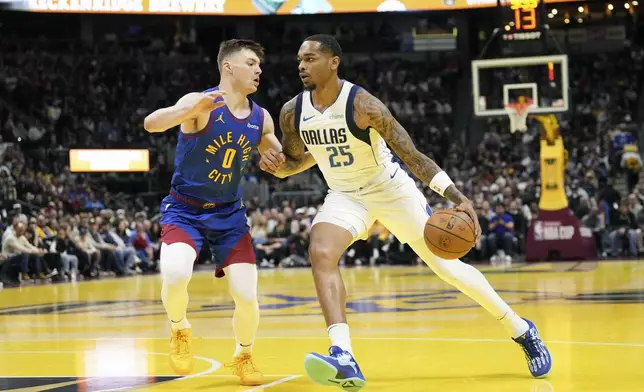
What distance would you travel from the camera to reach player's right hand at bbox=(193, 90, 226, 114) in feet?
21.1

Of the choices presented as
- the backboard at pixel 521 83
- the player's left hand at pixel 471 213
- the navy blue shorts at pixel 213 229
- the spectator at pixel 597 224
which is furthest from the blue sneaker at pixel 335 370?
the spectator at pixel 597 224

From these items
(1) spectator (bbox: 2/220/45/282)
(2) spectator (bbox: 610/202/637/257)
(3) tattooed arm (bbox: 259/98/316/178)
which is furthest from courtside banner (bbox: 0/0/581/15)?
(3) tattooed arm (bbox: 259/98/316/178)

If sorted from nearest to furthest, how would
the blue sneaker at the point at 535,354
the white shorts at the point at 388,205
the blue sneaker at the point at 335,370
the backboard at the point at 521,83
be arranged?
the blue sneaker at the point at 335,370 → the blue sneaker at the point at 535,354 → the white shorts at the point at 388,205 → the backboard at the point at 521,83

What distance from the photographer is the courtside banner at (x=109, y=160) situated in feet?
92.7

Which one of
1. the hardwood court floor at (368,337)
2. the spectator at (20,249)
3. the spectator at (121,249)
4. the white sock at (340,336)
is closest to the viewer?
the white sock at (340,336)

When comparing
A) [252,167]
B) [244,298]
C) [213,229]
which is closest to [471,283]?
[244,298]

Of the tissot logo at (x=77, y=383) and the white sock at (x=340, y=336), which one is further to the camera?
the tissot logo at (x=77, y=383)

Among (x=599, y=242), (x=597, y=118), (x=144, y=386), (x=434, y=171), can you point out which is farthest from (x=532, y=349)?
(x=597, y=118)

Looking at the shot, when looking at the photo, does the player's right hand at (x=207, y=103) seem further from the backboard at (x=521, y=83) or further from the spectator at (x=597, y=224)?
the spectator at (x=597, y=224)

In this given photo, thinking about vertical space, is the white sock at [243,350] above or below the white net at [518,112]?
below

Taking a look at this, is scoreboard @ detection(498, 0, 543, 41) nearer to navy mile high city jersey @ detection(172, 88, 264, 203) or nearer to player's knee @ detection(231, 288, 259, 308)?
navy mile high city jersey @ detection(172, 88, 264, 203)

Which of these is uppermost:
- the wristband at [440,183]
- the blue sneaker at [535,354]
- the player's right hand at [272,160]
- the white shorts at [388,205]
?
the player's right hand at [272,160]

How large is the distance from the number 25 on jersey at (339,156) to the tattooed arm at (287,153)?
0.23 m

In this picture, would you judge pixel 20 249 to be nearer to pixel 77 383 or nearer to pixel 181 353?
pixel 77 383
